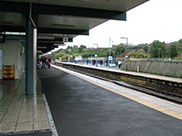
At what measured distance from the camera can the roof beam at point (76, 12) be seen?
849cm

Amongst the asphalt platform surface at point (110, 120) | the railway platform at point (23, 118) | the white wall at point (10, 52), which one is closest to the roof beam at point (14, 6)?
the railway platform at point (23, 118)

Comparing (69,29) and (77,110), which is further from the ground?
(69,29)

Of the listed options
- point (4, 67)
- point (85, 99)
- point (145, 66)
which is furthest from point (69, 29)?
point (145, 66)

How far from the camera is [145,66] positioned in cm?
2409

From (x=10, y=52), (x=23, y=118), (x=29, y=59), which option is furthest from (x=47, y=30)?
(x=23, y=118)

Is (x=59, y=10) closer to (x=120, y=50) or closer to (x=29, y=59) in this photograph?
(x=29, y=59)

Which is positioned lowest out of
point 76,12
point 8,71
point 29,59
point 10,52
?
point 8,71

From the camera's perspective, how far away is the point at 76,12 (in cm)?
894

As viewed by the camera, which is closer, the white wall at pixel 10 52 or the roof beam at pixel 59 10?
A: the roof beam at pixel 59 10

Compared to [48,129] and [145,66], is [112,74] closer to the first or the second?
[145,66]

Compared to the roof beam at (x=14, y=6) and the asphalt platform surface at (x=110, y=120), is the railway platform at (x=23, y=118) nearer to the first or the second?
the asphalt platform surface at (x=110, y=120)

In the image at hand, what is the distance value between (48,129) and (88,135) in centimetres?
92

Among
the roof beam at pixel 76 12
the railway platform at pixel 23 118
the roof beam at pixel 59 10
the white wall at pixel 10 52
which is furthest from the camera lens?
the white wall at pixel 10 52

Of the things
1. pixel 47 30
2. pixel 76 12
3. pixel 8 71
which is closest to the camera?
pixel 76 12
